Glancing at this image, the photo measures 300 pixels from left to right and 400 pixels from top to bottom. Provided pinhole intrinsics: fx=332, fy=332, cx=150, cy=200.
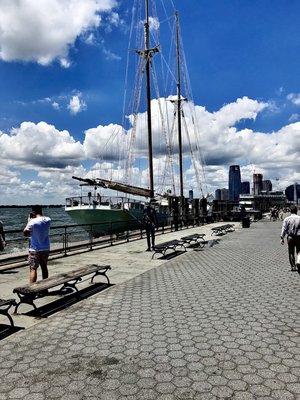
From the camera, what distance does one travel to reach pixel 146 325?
17.5 ft

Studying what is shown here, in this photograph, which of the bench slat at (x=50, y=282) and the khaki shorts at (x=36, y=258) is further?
the khaki shorts at (x=36, y=258)

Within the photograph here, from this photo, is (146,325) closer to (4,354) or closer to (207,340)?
(207,340)

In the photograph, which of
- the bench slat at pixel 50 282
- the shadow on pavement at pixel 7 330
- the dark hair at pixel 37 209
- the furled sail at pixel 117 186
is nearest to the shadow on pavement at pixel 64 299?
the bench slat at pixel 50 282

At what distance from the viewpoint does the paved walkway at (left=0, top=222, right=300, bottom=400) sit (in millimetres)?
3402

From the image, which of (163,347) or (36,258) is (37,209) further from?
(163,347)

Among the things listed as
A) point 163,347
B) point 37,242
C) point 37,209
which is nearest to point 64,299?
point 37,242

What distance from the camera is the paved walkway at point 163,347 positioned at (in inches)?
134

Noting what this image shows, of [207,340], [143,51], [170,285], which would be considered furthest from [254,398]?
[143,51]

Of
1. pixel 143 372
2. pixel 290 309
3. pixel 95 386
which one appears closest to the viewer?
pixel 95 386

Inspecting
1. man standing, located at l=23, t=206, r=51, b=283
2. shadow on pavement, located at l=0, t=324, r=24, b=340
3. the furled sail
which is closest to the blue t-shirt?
man standing, located at l=23, t=206, r=51, b=283

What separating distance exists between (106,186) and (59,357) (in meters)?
26.6

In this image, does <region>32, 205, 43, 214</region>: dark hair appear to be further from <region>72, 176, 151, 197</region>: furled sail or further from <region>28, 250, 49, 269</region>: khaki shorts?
<region>72, 176, 151, 197</region>: furled sail

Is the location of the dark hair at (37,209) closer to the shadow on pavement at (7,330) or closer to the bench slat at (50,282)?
the bench slat at (50,282)

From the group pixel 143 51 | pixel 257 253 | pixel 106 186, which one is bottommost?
pixel 257 253
